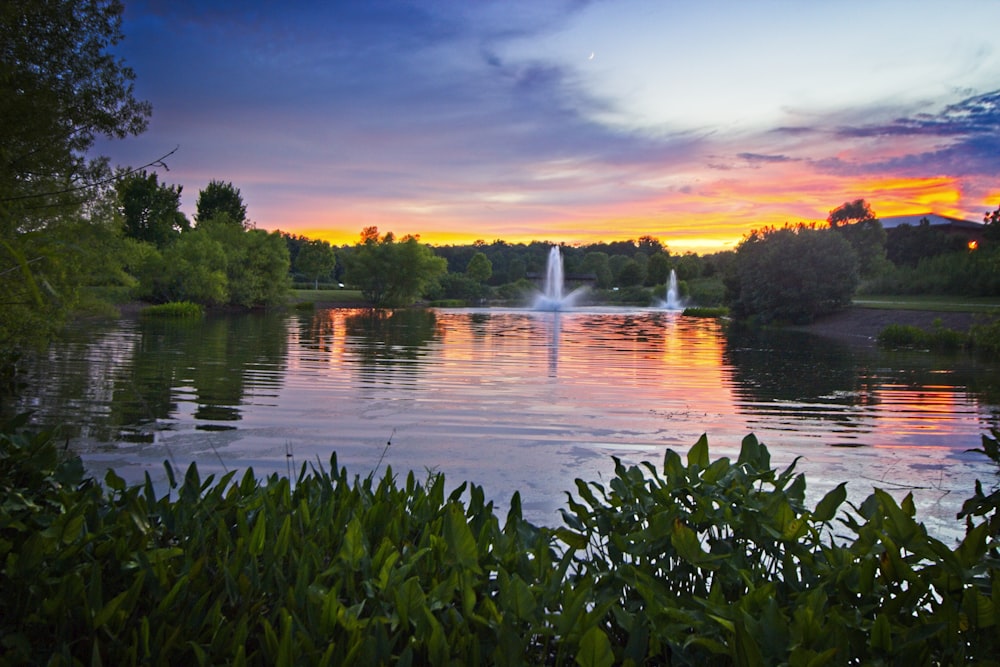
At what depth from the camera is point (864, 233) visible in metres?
72.6

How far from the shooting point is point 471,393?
41.3 feet

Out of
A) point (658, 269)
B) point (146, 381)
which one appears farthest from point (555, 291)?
point (146, 381)

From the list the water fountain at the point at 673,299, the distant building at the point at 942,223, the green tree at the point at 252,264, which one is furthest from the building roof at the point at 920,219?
the green tree at the point at 252,264

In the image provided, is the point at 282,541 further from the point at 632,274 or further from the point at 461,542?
the point at 632,274

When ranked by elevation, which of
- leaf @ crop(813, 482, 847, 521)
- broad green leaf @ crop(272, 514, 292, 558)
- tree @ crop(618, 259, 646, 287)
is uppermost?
tree @ crop(618, 259, 646, 287)

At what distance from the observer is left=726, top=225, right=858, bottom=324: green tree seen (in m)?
42.9

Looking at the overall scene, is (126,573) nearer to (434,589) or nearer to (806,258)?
(434,589)

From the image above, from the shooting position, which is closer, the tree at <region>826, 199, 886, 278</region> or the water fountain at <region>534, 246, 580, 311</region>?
the tree at <region>826, 199, 886, 278</region>

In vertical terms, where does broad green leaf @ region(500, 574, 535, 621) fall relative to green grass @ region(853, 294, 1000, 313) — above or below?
below

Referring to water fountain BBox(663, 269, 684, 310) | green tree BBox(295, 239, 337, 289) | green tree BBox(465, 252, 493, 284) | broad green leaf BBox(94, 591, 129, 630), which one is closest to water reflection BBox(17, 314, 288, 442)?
broad green leaf BBox(94, 591, 129, 630)

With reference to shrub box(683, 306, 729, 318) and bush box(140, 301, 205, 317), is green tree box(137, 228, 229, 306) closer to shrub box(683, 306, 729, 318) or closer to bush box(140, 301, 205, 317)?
bush box(140, 301, 205, 317)

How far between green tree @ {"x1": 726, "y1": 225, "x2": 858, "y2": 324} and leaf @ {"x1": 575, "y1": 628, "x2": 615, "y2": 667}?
45.8 m

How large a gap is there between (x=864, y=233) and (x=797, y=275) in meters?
35.7

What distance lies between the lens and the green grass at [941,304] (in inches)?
1260
